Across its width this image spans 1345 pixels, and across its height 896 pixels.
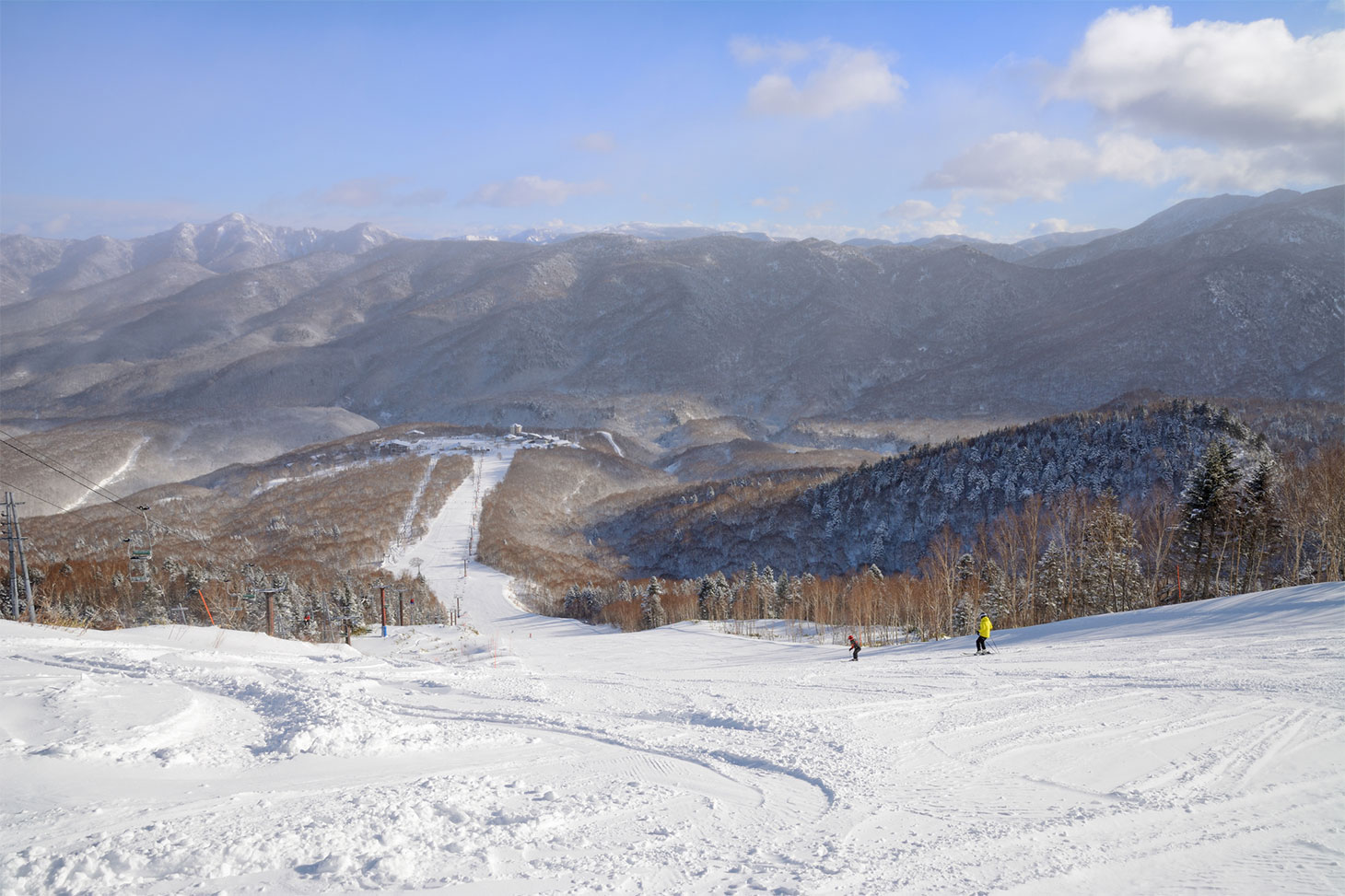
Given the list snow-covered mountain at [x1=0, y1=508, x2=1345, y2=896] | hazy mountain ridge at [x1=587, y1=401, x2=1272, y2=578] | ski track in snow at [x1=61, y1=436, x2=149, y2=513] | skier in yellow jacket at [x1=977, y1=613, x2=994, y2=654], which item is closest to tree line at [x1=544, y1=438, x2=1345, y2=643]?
skier in yellow jacket at [x1=977, y1=613, x2=994, y2=654]

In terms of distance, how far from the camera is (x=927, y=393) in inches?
7648

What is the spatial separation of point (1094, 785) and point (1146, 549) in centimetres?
4338

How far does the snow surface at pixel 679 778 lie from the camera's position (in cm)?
707

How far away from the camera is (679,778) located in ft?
32.1

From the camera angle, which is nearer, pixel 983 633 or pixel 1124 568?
pixel 983 633

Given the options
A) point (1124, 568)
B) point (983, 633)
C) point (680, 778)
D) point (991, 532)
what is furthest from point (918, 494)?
point (680, 778)

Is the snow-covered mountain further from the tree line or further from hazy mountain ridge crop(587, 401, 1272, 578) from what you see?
hazy mountain ridge crop(587, 401, 1272, 578)

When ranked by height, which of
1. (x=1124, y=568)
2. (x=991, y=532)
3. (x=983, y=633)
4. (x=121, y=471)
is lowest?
(x=1124, y=568)

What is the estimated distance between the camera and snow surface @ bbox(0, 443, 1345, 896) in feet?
23.2

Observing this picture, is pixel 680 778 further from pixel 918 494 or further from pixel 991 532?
pixel 918 494

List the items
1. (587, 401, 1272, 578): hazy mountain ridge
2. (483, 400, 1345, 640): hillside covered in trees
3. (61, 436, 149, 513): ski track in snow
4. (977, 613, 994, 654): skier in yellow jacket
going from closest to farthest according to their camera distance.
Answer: (977, 613, 994, 654): skier in yellow jacket
(483, 400, 1345, 640): hillside covered in trees
(587, 401, 1272, 578): hazy mountain ridge
(61, 436, 149, 513): ski track in snow

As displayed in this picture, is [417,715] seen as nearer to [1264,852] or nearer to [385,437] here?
[1264,852]

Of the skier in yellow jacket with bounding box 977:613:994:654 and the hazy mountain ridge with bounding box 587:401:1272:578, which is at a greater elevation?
the hazy mountain ridge with bounding box 587:401:1272:578

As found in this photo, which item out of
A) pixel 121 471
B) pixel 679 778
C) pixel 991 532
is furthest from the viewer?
pixel 121 471
